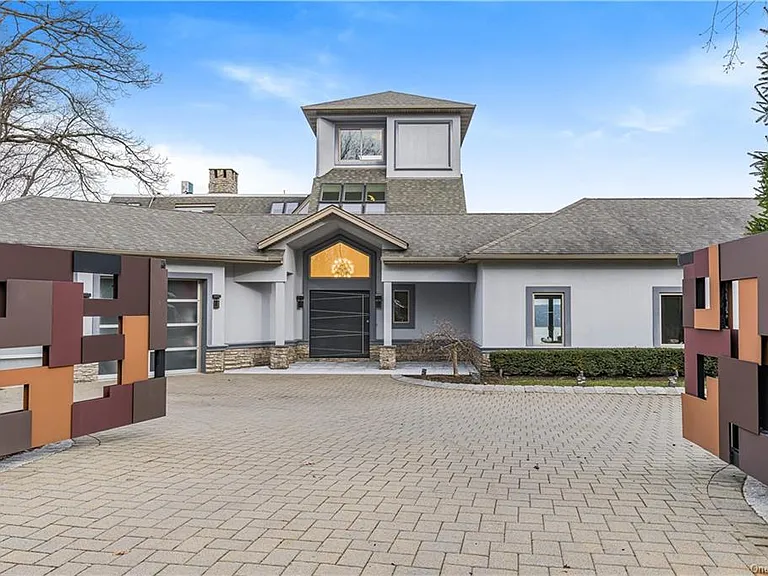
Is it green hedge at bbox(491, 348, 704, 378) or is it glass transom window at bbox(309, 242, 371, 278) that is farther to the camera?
glass transom window at bbox(309, 242, 371, 278)

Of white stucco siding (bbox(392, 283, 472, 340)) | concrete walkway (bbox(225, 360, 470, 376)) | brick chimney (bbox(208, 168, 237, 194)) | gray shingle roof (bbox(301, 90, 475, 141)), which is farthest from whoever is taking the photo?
brick chimney (bbox(208, 168, 237, 194))

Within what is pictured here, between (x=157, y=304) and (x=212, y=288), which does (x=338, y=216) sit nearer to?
(x=212, y=288)

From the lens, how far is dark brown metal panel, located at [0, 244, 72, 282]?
6.50 metres

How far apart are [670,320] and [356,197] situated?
13175mm

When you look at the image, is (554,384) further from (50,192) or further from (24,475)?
(50,192)

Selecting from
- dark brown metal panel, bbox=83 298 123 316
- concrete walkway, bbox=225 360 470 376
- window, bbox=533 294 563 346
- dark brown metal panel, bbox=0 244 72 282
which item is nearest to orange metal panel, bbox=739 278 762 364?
dark brown metal panel, bbox=83 298 123 316

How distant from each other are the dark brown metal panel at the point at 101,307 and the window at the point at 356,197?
15480 mm

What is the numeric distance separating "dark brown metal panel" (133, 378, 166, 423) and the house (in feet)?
19.6

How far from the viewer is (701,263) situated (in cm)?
656

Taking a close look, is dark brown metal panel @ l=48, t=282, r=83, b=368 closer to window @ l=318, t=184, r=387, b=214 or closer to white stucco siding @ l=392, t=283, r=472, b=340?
white stucco siding @ l=392, t=283, r=472, b=340

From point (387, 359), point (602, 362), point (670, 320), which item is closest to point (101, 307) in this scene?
point (387, 359)

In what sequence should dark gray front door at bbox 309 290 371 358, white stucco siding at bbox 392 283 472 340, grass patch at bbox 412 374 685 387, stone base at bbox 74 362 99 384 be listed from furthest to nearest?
white stucco siding at bbox 392 283 472 340 → dark gray front door at bbox 309 290 371 358 → stone base at bbox 74 362 99 384 → grass patch at bbox 412 374 685 387

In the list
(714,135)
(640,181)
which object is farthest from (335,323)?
(640,181)

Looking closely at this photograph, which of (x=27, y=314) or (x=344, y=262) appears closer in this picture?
(x=27, y=314)
